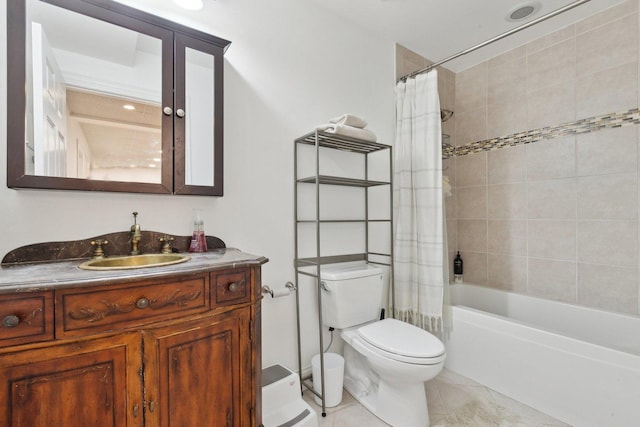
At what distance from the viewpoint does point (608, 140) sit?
6.64 ft

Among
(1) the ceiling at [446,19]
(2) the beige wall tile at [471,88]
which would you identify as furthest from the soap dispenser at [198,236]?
(2) the beige wall tile at [471,88]

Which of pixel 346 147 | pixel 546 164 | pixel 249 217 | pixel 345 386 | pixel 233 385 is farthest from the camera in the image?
pixel 546 164

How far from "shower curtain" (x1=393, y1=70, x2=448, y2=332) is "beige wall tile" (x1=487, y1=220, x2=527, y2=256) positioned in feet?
2.57

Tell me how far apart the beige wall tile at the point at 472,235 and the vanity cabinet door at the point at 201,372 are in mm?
2353

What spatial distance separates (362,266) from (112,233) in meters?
1.48

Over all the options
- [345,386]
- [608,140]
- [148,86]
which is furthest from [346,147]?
[608,140]

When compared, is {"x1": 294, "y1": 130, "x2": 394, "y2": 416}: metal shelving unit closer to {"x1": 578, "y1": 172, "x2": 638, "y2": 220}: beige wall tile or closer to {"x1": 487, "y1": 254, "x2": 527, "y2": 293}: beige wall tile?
{"x1": 487, "y1": 254, "x2": 527, "y2": 293}: beige wall tile

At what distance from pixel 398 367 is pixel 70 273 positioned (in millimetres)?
1394

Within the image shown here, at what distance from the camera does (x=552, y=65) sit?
229 cm

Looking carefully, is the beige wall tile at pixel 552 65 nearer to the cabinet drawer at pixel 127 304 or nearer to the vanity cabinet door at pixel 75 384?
the cabinet drawer at pixel 127 304

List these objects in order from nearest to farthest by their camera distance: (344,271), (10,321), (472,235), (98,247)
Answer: (10,321)
(98,247)
(344,271)
(472,235)

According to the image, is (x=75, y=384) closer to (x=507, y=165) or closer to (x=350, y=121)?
(x=350, y=121)

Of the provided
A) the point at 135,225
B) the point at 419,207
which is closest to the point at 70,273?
the point at 135,225

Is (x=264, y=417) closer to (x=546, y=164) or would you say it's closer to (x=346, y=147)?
(x=346, y=147)
